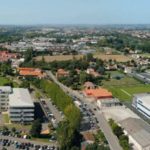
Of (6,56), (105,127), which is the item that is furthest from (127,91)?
(6,56)

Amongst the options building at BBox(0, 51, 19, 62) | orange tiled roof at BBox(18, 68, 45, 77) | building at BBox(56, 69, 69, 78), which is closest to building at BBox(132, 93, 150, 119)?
building at BBox(56, 69, 69, 78)

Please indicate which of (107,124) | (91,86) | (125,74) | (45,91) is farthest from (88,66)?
(107,124)

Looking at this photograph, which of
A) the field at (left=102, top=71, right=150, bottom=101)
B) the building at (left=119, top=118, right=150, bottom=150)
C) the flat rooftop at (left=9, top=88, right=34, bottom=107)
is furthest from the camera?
the field at (left=102, top=71, right=150, bottom=101)

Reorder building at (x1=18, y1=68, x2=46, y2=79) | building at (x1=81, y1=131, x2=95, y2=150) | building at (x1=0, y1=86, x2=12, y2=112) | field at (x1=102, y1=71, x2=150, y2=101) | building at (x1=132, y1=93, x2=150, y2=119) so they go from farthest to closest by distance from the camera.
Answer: building at (x1=18, y1=68, x2=46, y2=79) < field at (x1=102, y1=71, x2=150, y2=101) < building at (x1=0, y1=86, x2=12, y2=112) < building at (x1=132, y1=93, x2=150, y2=119) < building at (x1=81, y1=131, x2=95, y2=150)

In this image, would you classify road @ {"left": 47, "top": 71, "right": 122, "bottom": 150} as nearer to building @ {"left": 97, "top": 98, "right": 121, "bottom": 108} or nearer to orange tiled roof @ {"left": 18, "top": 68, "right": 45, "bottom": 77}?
building @ {"left": 97, "top": 98, "right": 121, "bottom": 108}

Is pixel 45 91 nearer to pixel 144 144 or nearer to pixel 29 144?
pixel 29 144

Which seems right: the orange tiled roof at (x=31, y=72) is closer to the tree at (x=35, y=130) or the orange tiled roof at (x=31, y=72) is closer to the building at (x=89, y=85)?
the building at (x=89, y=85)

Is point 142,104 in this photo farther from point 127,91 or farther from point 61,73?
point 61,73
